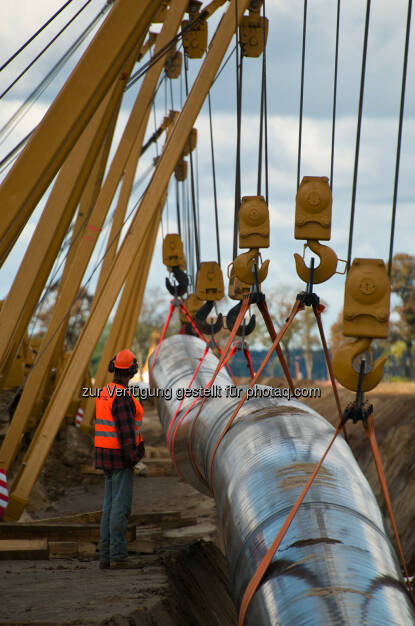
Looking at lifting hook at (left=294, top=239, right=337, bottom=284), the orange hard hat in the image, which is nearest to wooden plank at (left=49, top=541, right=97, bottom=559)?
the orange hard hat

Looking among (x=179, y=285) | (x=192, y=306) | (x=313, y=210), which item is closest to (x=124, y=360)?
(x=313, y=210)

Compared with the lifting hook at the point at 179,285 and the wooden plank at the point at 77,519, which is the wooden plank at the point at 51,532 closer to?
the wooden plank at the point at 77,519

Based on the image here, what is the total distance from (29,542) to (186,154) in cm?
1451

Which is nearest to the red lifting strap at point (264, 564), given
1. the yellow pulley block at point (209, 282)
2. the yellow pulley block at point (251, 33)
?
the yellow pulley block at point (209, 282)

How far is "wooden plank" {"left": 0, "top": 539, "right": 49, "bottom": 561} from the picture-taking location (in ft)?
24.4

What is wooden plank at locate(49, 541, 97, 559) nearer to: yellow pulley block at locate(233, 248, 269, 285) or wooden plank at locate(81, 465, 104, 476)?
yellow pulley block at locate(233, 248, 269, 285)

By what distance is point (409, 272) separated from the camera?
43.8 metres

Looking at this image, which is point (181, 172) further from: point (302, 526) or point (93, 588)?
point (302, 526)

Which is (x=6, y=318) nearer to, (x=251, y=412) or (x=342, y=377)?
(x=251, y=412)

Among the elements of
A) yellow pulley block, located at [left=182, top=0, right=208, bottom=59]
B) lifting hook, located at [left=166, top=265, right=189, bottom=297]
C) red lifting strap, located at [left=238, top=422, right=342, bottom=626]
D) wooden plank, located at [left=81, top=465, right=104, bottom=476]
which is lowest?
red lifting strap, located at [left=238, top=422, right=342, bottom=626]

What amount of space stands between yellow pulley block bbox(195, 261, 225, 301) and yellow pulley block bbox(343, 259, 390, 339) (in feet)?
21.8

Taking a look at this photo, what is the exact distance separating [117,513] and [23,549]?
111 cm

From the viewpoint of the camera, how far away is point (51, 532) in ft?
27.0

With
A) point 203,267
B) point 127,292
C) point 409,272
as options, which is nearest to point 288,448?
point 203,267
